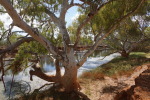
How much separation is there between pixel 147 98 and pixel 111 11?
270 inches

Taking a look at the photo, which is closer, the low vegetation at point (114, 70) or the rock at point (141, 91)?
the rock at point (141, 91)

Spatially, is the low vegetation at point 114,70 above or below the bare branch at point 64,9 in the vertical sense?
below

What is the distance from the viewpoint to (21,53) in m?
7.25

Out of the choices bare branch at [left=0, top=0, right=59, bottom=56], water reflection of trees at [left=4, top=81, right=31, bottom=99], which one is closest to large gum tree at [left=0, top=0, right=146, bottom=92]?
bare branch at [left=0, top=0, right=59, bottom=56]

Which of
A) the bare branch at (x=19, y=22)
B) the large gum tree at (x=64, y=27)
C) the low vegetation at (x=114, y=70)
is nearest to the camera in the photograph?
the bare branch at (x=19, y=22)

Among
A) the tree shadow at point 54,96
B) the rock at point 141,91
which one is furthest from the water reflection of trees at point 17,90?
the rock at point 141,91

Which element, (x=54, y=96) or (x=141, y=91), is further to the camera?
(x=54, y=96)

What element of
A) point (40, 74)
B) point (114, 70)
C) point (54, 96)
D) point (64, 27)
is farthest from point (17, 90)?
point (114, 70)

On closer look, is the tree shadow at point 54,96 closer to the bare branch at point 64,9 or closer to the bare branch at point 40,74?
the bare branch at point 40,74

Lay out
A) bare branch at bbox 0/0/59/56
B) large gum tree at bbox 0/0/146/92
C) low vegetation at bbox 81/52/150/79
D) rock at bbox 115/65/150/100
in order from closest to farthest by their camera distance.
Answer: rock at bbox 115/65/150/100, bare branch at bbox 0/0/59/56, large gum tree at bbox 0/0/146/92, low vegetation at bbox 81/52/150/79

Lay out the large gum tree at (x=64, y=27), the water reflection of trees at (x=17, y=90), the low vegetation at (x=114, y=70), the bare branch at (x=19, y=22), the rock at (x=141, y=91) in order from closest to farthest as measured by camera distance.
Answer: the rock at (x=141, y=91), the bare branch at (x=19, y=22), the large gum tree at (x=64, y=27), the water reflection of trees at (x=17, y=90), the low vegetation at (x=114, y=70)

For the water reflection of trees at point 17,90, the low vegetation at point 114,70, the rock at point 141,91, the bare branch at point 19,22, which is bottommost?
the water reflection of trees at point 17,90

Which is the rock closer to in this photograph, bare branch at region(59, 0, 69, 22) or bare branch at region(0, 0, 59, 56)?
bare branch at region(0, 0, 59, 56)

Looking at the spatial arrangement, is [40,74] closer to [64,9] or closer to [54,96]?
[54,96]
